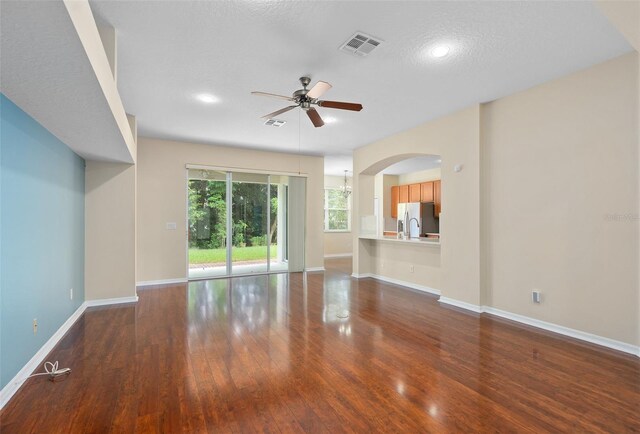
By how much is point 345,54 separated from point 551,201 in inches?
114

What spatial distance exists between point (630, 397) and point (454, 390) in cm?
124

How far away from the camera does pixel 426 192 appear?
867cm

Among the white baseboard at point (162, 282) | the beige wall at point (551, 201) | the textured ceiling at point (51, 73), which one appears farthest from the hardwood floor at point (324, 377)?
the textured ceiling at point (51, 73)

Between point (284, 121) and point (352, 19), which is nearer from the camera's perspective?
point (352, 19)

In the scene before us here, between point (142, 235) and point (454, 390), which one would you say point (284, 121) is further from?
point (454, 390)

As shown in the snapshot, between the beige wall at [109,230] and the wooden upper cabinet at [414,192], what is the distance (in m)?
7.16

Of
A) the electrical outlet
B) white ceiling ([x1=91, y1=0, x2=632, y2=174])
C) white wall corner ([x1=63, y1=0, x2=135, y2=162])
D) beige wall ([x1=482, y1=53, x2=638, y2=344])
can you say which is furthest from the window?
white wall corner ([x1=63, y1=0, x2=135, y2=162])

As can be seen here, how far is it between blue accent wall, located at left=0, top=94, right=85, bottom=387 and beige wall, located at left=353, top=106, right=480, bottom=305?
4945 mm

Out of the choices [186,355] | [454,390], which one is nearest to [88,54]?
[186,355]

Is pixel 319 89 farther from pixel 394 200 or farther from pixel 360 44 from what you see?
pixel 394 200

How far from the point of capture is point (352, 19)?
96.9 inches

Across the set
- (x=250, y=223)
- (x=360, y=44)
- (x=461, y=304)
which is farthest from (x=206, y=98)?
(x=461, y=304)

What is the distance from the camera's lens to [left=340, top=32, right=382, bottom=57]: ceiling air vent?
8.81 ft

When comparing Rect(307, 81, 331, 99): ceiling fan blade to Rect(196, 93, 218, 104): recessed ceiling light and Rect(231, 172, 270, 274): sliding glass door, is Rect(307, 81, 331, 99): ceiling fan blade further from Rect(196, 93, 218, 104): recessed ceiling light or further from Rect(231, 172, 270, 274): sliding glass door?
Rect(231, 172, 270, 274): sliding glass door
